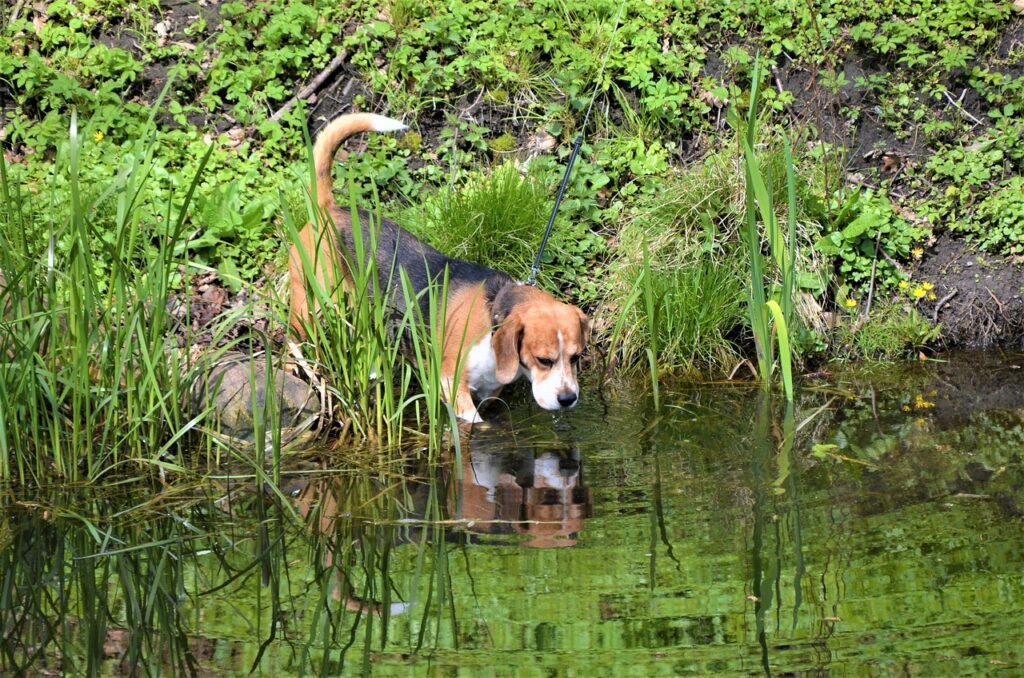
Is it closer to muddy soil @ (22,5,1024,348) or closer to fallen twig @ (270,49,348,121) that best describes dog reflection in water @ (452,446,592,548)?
muddy soil @ (22,5,1024,348)

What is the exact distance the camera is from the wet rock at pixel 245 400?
187 inches

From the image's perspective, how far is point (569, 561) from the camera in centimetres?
345

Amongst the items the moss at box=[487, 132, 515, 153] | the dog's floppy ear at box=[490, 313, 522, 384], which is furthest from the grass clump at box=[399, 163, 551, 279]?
the dog's floppy ear at box=[490, 313, 522, 384]

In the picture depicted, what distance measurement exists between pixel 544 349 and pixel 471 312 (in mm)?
427

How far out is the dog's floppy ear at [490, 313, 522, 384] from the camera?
4.73 metres

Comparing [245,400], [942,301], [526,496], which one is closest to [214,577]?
[526,496]

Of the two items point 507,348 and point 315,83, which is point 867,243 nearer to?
point 507,348

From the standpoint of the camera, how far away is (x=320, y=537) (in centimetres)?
374

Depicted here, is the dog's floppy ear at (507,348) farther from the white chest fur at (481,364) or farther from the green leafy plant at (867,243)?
the green leafy plant at (867,243)

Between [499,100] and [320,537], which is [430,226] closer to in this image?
[499,100]

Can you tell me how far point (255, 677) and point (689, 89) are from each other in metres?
5.23

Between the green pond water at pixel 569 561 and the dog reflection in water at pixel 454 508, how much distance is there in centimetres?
1

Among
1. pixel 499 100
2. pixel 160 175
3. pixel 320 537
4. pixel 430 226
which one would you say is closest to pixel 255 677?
pixel 320 537

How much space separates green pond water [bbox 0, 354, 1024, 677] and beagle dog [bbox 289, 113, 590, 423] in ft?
0.97
